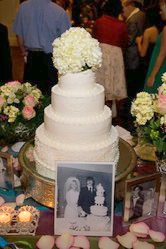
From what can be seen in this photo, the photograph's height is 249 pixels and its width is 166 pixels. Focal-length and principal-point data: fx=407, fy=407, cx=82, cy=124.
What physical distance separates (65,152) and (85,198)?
0.23 meters

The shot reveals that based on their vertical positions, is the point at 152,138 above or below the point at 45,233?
above

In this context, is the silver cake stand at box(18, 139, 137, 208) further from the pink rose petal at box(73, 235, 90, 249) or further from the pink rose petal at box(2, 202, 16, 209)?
the pink rose petal at box(73, 235, 90, 249)

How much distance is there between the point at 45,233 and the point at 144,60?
3033 mm

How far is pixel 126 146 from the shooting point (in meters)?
2.19

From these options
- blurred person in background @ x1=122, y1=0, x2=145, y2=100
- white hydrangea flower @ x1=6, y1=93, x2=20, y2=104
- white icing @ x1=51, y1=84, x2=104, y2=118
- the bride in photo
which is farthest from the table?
blurred person in background @ x1=122, y1=0, x2=145, y2=100

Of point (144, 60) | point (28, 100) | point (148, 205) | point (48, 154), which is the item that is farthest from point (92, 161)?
point (144, 60)

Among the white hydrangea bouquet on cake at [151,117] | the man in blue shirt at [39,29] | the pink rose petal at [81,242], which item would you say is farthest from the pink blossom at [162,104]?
the man in blue shirt at [39,29]

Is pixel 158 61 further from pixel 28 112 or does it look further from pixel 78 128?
pixel 78 128

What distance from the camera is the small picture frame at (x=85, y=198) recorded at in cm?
174

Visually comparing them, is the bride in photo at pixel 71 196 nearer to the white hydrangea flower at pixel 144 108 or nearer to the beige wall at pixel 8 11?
the white hydrangea flower at pixel 144 108

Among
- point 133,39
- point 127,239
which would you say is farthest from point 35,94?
point 133,39

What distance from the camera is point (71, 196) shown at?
5.79ft

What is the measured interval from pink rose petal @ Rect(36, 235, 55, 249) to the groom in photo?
18 cm

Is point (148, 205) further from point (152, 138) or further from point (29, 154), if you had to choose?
point (29, 154)
